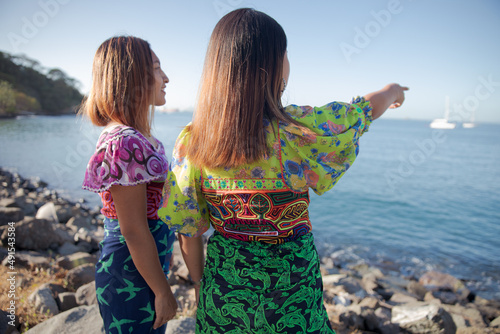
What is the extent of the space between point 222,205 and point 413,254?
8.72 metres

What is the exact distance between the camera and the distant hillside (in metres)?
35.2

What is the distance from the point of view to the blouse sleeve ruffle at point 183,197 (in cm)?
137

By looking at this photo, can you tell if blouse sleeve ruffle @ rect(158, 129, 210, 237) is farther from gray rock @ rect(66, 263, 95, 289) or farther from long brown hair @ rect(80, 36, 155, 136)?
gray rock @ rect(66, 263, 95, 289)

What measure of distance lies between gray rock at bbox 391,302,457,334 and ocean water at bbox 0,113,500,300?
346 cm

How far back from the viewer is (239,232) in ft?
4.40

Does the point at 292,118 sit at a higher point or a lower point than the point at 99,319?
higher

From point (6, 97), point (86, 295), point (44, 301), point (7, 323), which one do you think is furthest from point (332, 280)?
point (6, 97)

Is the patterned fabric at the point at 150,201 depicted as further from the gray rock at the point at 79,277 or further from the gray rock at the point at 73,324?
the gray rock at the point at 79,277

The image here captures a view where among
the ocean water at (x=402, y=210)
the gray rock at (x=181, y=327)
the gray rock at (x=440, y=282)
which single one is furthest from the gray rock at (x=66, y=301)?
the gray rock at (x=440, y=282)

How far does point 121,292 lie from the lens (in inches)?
60.0

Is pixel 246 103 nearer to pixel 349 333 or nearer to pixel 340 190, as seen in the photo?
pixel 349 333

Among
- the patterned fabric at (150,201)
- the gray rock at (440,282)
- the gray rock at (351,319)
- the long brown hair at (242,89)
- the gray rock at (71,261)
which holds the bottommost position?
the gray rock at (440,282)

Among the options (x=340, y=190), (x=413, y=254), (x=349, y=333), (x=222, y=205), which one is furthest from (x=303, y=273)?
(x=340, y=190)

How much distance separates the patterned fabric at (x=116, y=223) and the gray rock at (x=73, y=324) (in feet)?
4.42
